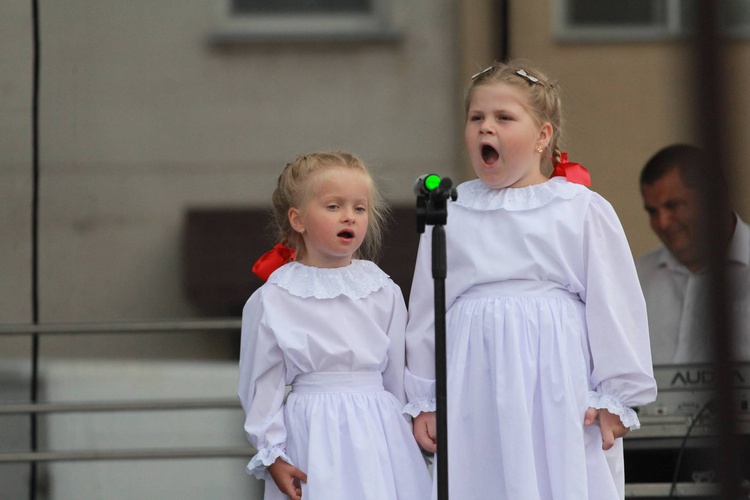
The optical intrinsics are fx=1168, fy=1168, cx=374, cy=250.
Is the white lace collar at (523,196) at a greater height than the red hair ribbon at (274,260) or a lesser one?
greater

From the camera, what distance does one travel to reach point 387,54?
14.2 feet

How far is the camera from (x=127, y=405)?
4.18 m

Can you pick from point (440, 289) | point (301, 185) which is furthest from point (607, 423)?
point (301, 185)

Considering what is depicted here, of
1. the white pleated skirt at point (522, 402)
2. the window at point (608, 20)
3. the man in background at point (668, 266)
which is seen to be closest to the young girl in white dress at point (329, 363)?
the white pleated skirt at point (522, 402)

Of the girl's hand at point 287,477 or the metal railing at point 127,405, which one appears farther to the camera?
the metal railing at point 127,405

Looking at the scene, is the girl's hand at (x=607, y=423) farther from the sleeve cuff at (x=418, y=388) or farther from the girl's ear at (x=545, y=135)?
the girl's ear at (x=545, y=135)

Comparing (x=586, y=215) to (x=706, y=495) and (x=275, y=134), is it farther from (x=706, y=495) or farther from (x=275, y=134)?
(x=275, y=134)

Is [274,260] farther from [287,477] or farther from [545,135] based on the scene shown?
[545,135]

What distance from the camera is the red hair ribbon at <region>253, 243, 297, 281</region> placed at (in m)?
2.79

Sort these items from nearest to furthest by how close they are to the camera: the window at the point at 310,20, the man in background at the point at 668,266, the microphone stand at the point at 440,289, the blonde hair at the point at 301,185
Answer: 1. the microphone stand at the point at 440,289
2. the blonde hair at the point at 301,185
3. the man in background at the point at 668,266
4. the window at the point at 310,20

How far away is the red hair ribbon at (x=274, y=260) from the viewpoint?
2.79 metres

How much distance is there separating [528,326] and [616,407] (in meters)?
0.25

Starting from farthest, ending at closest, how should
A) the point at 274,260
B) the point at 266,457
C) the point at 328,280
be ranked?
the point at 274,260 < the point at 328,280 < the point at 266,457

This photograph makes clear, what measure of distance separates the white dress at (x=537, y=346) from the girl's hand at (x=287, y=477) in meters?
0.28
